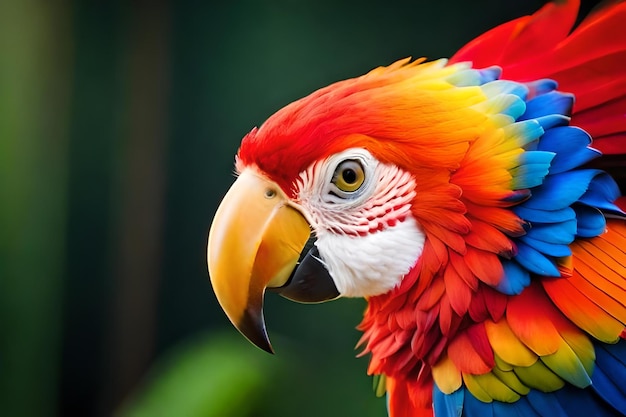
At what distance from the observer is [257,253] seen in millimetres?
536

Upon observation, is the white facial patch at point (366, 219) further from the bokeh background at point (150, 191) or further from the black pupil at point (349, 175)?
the bokeh background at point (150, 191)

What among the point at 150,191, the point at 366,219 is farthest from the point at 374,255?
the point at 150,191

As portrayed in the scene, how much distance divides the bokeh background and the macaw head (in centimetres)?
68

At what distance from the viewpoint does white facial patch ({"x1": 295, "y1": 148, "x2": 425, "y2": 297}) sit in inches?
20.9

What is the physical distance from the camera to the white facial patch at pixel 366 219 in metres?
0.53

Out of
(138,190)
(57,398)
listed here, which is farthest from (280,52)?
(57,398)

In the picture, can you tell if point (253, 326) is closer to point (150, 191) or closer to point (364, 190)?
point (364, 190)

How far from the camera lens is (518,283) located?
0.51 m

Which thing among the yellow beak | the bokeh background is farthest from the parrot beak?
the bokeh background

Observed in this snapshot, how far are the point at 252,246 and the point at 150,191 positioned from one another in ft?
2.93

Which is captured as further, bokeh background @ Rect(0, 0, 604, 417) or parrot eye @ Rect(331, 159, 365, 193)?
bokeh background @ Rect(0, 0, 604, 417)

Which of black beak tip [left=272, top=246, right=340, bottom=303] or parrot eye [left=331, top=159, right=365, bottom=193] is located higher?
parrot eye [left=331, top=159, right=365, bottom=193]

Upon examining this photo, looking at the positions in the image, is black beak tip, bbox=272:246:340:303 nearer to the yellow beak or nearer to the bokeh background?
the yellow beak

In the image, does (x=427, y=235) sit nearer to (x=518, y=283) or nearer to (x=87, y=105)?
(x=518, y=283)
